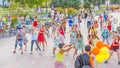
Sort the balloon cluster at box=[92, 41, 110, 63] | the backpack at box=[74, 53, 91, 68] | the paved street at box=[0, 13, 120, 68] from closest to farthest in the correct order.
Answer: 1. the backpack at box=[74, 53, 91, 68]
2. the balloon cluster at box=[92, 41, 110, 63]
3. the paved street at box=[0, 13, 120, 68]

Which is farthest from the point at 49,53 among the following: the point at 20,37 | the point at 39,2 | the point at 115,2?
the point at 115,2

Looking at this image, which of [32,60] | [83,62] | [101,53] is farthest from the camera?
[32,60]

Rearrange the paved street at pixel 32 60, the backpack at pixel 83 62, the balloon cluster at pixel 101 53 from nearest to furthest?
the backpack at pixel 83 62, the balloon cluster at pixel 101 53, the paved street at pixel 32 60

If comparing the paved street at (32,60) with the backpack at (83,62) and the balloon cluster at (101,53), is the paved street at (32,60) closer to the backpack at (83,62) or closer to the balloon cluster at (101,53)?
the balloon cluster at (101,53)

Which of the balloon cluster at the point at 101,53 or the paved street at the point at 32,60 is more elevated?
the balloon cluster at the point at 101,53

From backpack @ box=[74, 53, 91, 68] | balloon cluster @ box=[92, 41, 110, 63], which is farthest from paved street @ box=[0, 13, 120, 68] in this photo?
backpack @ box=[74, 53, 91, 68]

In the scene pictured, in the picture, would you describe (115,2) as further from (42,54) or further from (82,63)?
(82,63)

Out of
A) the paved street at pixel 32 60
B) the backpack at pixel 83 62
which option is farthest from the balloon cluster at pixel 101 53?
the paved street at pixel 32 60

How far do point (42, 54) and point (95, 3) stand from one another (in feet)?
244

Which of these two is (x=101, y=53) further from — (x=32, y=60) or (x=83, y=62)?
(x=32, y=60)

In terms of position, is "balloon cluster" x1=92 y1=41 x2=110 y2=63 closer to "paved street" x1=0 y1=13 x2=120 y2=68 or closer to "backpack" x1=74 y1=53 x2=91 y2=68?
"backpack" x1=74 y1=53 x2=91 y2=68

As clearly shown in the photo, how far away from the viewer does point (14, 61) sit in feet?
53.7

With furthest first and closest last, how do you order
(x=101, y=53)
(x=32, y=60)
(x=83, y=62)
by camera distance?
1. (x=32, y=60)
2. (x=101, y=53)
3. (x=83, y=62)

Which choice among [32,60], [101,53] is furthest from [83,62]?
[32,60]
